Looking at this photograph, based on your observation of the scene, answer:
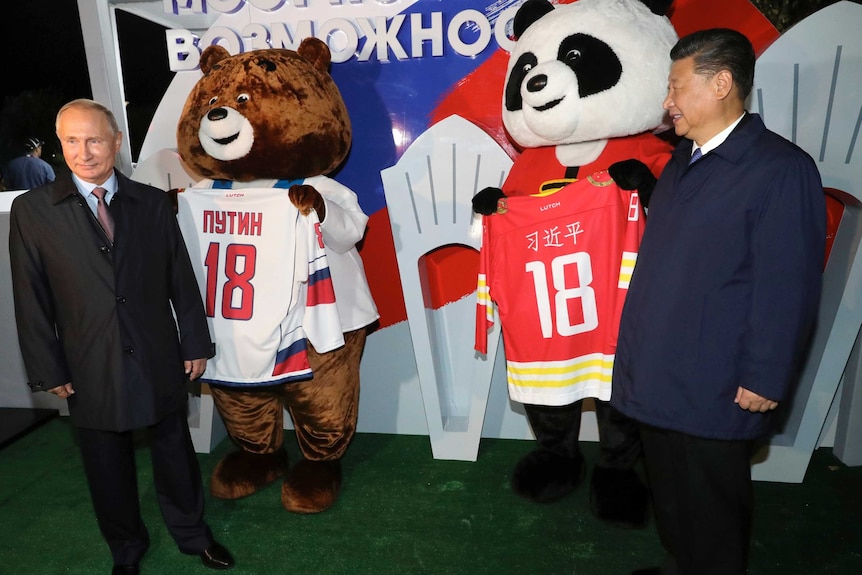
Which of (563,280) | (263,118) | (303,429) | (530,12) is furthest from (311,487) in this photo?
(530,12)

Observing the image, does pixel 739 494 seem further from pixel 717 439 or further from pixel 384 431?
pixel 384 431

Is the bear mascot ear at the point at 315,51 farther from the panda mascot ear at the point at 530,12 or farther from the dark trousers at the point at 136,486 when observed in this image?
the dark trousers at the point at 136,486

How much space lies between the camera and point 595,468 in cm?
240

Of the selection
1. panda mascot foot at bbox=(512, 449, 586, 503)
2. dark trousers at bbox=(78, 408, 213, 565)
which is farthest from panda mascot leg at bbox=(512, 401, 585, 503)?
dark trousers at bbox=(78, 408, 213, 565)

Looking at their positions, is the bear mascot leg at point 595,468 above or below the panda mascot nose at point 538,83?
below

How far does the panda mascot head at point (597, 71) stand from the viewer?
2.01 metres

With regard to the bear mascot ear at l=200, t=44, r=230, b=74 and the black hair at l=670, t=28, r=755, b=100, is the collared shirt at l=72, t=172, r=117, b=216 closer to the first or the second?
the bear mascot ear at l=200, t=44, r=230, b=74

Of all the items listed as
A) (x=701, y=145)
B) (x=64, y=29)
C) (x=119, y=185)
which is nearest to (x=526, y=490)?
(x=701, y=145)

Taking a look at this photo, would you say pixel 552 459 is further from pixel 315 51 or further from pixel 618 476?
pixel 315 51

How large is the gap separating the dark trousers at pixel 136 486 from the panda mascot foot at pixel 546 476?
1.16 meters

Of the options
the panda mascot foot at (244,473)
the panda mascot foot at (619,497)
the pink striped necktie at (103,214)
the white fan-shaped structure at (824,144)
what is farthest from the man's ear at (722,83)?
the panda mascot foot at (244,473)

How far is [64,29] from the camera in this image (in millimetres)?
3188

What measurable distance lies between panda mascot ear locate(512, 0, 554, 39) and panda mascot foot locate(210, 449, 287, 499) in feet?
6.51

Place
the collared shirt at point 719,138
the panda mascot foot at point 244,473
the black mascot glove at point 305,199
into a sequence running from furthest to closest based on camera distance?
the panda mascot foot at point 244,473 < the black mascot glove at point 305,199 < the collared shirt at point 719,138
